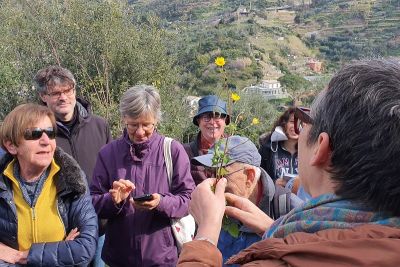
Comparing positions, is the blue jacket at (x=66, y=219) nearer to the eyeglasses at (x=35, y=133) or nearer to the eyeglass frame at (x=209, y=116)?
the eyeglasses at (x=35, y=133)

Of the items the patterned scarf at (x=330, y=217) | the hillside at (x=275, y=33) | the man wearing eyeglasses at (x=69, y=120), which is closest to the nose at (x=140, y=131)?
the man wearing eyeglasses at (x=69, y=120)

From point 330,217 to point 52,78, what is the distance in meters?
2.93

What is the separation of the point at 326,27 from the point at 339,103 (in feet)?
230

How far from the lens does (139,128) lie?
2.97 m

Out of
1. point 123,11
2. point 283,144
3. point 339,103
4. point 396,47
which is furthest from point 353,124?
point 396,47

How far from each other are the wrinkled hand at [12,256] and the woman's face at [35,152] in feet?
1.41

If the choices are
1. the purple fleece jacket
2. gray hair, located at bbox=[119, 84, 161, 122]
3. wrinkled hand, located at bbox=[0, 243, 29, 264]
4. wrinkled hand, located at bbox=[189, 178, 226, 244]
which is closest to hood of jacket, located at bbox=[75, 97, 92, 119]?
gray hair, located at bbox=[119, 84, 161, 122]

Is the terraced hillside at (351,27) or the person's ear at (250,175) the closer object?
the person's ear at (250,175)

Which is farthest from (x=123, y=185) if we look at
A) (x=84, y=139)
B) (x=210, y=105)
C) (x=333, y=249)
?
(x=333, y=249)

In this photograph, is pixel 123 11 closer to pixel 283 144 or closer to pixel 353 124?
pixel 283 144

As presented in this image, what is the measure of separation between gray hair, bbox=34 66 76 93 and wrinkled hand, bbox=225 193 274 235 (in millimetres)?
2254

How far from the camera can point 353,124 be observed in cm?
106

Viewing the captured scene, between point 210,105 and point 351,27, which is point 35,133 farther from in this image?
point 351,27

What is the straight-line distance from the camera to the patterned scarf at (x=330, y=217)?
105 centimetres
